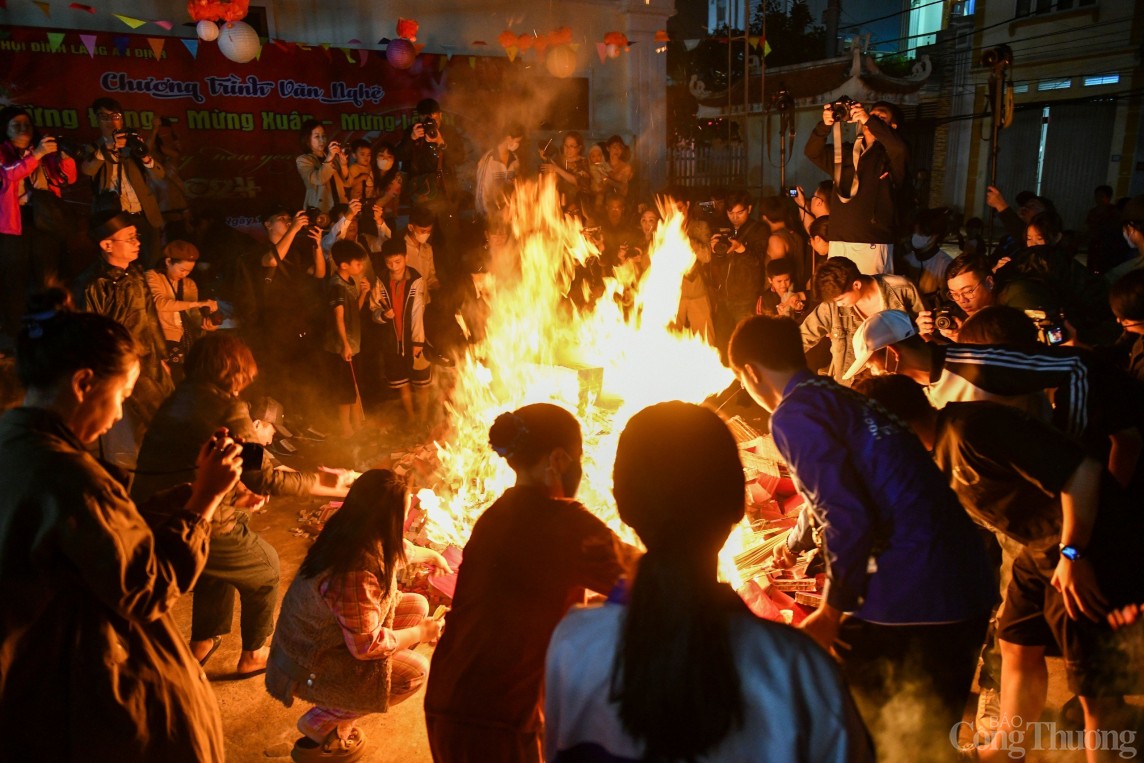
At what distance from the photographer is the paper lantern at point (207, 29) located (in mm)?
10953

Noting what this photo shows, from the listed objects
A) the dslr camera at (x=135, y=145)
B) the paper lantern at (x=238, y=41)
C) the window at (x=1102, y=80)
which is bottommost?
the dslr camera at (x=135, y=145)

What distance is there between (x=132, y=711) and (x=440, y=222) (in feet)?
32.2

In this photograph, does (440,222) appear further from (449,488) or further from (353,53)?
(449,488)

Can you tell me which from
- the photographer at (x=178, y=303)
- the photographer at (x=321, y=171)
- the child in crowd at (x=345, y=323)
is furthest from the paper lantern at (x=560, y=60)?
the photographer at (x=178, y=303)

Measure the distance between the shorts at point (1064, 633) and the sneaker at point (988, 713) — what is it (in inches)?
20.5

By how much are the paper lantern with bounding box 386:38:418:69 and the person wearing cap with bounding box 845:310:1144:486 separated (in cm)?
1134

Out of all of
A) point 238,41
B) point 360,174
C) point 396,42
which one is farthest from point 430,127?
point 238,41

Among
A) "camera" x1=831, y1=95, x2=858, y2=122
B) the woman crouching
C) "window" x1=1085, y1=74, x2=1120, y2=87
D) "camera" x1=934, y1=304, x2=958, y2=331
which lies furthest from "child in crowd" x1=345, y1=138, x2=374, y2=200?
"window" x1=1085, y1=74, x2=1120, y2=87

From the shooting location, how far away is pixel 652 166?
54.3ft

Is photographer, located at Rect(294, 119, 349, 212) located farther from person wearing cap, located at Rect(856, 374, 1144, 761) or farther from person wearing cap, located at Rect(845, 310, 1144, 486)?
person wearing cap, located at Rect(856, 374, 1144, 761)

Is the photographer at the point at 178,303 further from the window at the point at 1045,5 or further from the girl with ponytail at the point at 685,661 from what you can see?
the window at the point at 1045,5

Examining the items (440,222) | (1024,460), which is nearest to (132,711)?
(1024,460)

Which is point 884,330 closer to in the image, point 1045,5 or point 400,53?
point 400,53

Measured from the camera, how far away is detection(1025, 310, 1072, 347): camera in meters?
4.77
